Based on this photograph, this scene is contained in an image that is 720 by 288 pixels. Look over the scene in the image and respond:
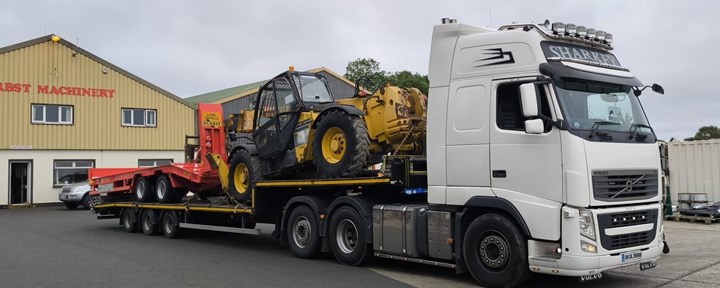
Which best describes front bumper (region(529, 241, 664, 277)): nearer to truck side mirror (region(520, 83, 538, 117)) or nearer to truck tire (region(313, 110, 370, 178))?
truck side mirror (region(520, 83, 538, 117))

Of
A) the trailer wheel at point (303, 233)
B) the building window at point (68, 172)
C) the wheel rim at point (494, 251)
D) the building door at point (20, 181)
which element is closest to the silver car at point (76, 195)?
the building window at point (68, 172)

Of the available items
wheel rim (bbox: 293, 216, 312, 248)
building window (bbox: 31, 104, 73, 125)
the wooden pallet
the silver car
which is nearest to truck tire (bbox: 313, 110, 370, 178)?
wheel rim (bbox: 293, 216, 312, 248)

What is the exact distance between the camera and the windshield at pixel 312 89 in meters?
11.2

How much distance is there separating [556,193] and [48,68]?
2842 cm

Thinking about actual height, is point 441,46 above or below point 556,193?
above

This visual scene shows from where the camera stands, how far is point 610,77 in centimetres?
757

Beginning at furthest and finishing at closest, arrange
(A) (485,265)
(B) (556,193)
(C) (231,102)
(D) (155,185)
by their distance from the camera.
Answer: (C) (231,102)
(D) (155,185)
(A) (485,265)
(B) (556,193)

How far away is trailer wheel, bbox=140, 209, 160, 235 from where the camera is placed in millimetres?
15086

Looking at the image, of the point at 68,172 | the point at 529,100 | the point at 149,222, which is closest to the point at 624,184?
the point at 529,100

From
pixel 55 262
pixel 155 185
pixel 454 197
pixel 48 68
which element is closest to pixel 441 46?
pixel 454 197

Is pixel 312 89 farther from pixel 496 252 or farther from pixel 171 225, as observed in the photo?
pixel 171 225

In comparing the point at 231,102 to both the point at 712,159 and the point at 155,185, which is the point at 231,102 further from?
the point at 712,159

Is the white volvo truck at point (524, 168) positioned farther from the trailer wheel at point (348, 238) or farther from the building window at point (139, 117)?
the building window at point (139, 117)

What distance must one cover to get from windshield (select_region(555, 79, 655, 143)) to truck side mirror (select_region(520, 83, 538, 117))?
1.21ft
